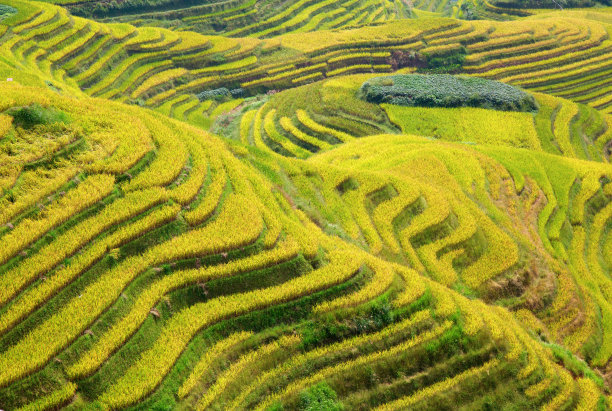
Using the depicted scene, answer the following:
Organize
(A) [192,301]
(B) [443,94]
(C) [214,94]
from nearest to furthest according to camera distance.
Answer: (A) [192,301]
(B) [443,94]
(C) [214,94]

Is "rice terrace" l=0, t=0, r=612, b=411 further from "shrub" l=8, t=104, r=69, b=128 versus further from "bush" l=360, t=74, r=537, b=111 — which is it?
"bush" l=360, t=74, r=537, b=111

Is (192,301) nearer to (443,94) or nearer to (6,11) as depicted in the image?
(443,94)

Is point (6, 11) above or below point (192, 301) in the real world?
above

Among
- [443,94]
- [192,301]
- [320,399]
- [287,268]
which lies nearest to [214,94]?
[443,94]

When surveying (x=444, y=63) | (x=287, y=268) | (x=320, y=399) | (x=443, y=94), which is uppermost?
(x=444, y=63)

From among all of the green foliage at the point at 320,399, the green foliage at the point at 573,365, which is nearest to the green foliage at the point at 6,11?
the green foliage at the point at 320,399
